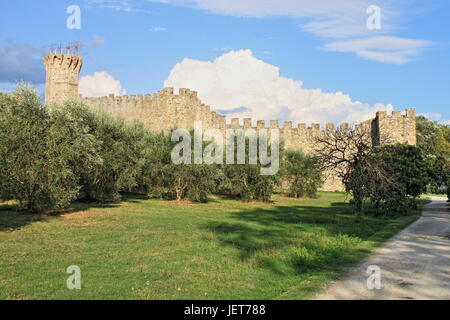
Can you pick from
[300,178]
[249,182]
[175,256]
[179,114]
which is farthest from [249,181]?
[175,256]

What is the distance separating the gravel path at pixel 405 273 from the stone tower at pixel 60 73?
3617 centimetres

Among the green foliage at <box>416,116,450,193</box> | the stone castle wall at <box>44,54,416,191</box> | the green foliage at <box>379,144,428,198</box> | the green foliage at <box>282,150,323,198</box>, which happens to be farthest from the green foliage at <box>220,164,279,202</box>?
the green foliage at <box>416,116,450,193</box>

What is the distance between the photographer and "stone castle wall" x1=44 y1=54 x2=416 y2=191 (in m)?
35.8

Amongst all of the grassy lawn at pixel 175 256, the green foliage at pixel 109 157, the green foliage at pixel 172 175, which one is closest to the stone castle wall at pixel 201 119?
the green foliage at pixel 172 175

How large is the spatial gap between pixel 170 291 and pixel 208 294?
1.93 feet

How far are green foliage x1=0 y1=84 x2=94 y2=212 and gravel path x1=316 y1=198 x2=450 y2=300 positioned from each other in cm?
1126

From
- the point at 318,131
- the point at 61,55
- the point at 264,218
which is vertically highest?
the point at 61,55

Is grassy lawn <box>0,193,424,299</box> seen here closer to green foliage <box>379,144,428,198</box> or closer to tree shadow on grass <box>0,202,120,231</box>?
tree shadow on grass <box>0,202,120,231</box>

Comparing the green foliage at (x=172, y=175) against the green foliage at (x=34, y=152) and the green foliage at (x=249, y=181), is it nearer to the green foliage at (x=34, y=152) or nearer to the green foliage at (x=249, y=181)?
the green foliage at (x=249, y=181)
